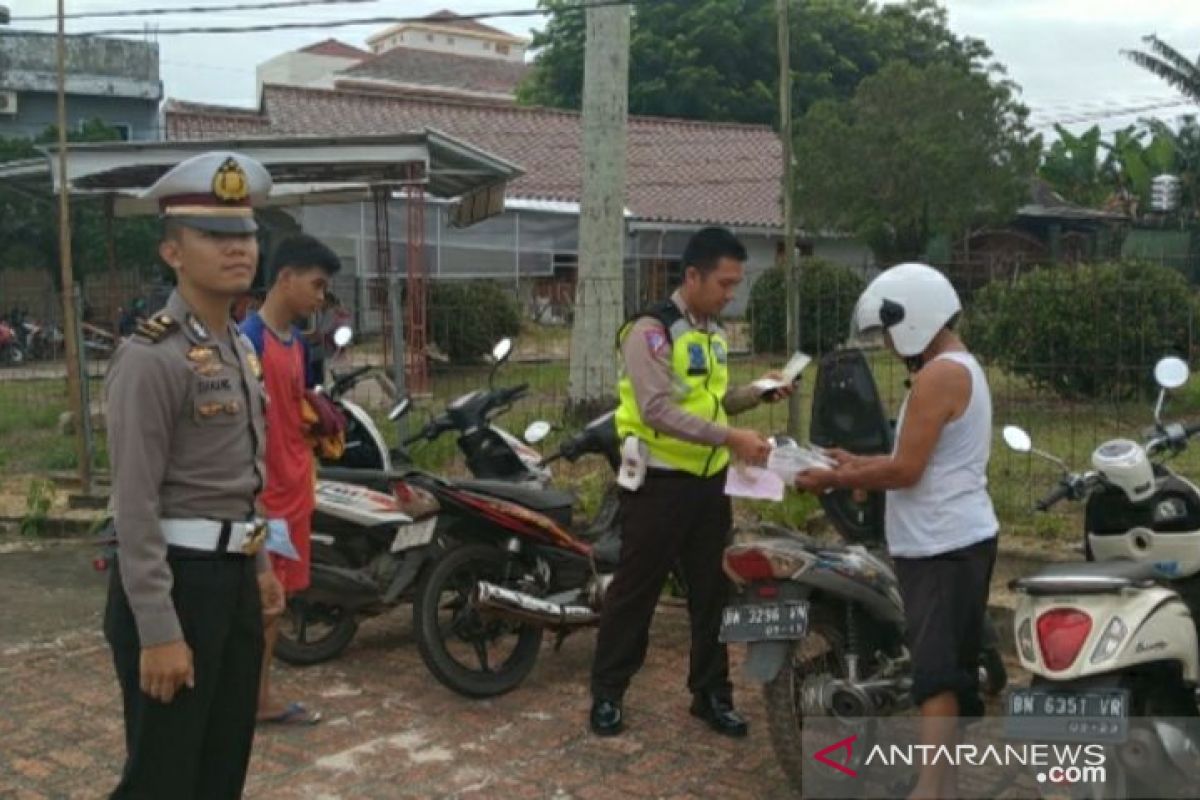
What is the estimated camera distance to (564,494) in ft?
18.6

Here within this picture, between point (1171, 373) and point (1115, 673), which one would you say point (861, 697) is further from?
point (1171, 373)

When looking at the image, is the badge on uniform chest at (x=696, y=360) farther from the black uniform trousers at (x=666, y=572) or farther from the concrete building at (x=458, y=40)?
the concrete building at (x=458, y=40)

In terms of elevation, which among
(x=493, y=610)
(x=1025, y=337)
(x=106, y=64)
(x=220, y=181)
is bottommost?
(x=493, y=610)

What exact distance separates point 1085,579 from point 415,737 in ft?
8.16

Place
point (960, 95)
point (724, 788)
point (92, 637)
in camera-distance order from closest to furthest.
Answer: point (724, 788) < point (92, 637) < point (960, 95)

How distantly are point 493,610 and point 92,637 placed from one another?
2273 millimetres

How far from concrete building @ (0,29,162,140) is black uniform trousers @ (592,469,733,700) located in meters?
25.4

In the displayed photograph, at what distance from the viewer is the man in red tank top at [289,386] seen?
4.64 meters

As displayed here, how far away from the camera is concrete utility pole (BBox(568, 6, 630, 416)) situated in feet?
29.2

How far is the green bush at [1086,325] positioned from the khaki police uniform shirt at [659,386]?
3035 mm

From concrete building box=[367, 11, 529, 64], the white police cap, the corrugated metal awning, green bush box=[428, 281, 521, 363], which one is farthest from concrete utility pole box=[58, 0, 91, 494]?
concrete building box=[367, 11, 529, 64]

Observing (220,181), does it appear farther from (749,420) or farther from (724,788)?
(749,420)

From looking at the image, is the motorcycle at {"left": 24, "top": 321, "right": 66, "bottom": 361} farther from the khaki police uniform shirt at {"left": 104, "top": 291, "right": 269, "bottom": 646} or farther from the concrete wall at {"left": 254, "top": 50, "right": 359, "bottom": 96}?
the concrete wall at {"left": 254, "top": 50, "right": 359, "bottom": 96}

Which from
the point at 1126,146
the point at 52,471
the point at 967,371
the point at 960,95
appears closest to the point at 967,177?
the point at 960,95
